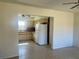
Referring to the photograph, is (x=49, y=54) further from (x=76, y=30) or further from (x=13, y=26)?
(x=76, y=30)

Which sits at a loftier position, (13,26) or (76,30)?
(13,26)

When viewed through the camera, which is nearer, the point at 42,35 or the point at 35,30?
the point at 42,35

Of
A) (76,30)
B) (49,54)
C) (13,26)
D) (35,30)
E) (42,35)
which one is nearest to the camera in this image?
(13,26)

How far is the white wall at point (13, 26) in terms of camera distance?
4.11 m

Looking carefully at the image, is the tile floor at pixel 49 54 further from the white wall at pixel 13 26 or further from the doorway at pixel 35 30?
the doorway at pixel 35 30

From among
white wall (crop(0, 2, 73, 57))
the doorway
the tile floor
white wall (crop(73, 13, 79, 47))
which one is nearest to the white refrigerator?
the doorway

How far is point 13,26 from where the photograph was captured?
14.1ft

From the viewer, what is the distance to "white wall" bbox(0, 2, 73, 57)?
4.11 m

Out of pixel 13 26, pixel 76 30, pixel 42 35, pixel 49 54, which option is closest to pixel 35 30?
pixel 42 35

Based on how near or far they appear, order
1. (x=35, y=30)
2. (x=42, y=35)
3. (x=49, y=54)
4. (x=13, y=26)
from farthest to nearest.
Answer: (x=35, y=30), (x=42, y=35), (x=49, y=54), (x=13, y=26)

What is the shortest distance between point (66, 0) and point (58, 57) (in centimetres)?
249

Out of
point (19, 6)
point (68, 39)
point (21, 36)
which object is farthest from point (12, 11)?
point (21, 36)

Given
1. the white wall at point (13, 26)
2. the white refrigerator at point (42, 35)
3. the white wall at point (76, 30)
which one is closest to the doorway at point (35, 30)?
the white refrigerator at point (42, 35)

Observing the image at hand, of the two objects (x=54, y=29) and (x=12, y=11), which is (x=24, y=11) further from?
(x=54, y=29)
